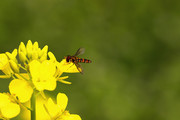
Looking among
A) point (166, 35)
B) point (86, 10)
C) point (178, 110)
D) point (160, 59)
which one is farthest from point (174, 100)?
point (86, 10)

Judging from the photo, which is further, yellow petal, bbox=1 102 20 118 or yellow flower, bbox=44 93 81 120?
yellow flower, bbox=44 93 81 120

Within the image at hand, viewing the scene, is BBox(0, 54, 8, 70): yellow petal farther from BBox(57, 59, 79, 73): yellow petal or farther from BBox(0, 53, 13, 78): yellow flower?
BBox(57, 59, 79, 73): yellow petal

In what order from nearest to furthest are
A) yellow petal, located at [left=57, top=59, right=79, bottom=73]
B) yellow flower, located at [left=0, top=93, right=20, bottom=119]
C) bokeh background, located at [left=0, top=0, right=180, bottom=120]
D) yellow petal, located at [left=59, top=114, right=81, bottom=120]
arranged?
1. yellow flower, located at [left=0, top=93, right=20, bottom=119]
2. yellow petal, located at [left=59, top=114, right=81, bottom=120]
3. yellow petal, located at [left=57, top=59, right=79, bottom=73]
4. bokeh background, located at [left=0, top=0, right=180, bottom=120]

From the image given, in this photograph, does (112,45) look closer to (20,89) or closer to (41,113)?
(41,113)

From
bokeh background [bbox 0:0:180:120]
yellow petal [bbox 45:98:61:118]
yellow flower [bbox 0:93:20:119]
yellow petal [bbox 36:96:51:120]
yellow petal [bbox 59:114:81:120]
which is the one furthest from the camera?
bokeh background [bbox 0:0:180:120]

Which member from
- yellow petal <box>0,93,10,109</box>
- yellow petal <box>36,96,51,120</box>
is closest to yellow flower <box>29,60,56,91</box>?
yellow petal <box>0,93,10,109</box>

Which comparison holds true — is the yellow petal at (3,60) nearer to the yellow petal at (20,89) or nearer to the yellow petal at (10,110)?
the yellow petal at (20,89)

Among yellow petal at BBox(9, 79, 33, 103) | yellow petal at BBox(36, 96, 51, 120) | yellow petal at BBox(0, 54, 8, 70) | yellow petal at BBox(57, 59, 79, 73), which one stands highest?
yellow petal at BBox(0, 54, 8, 70)
